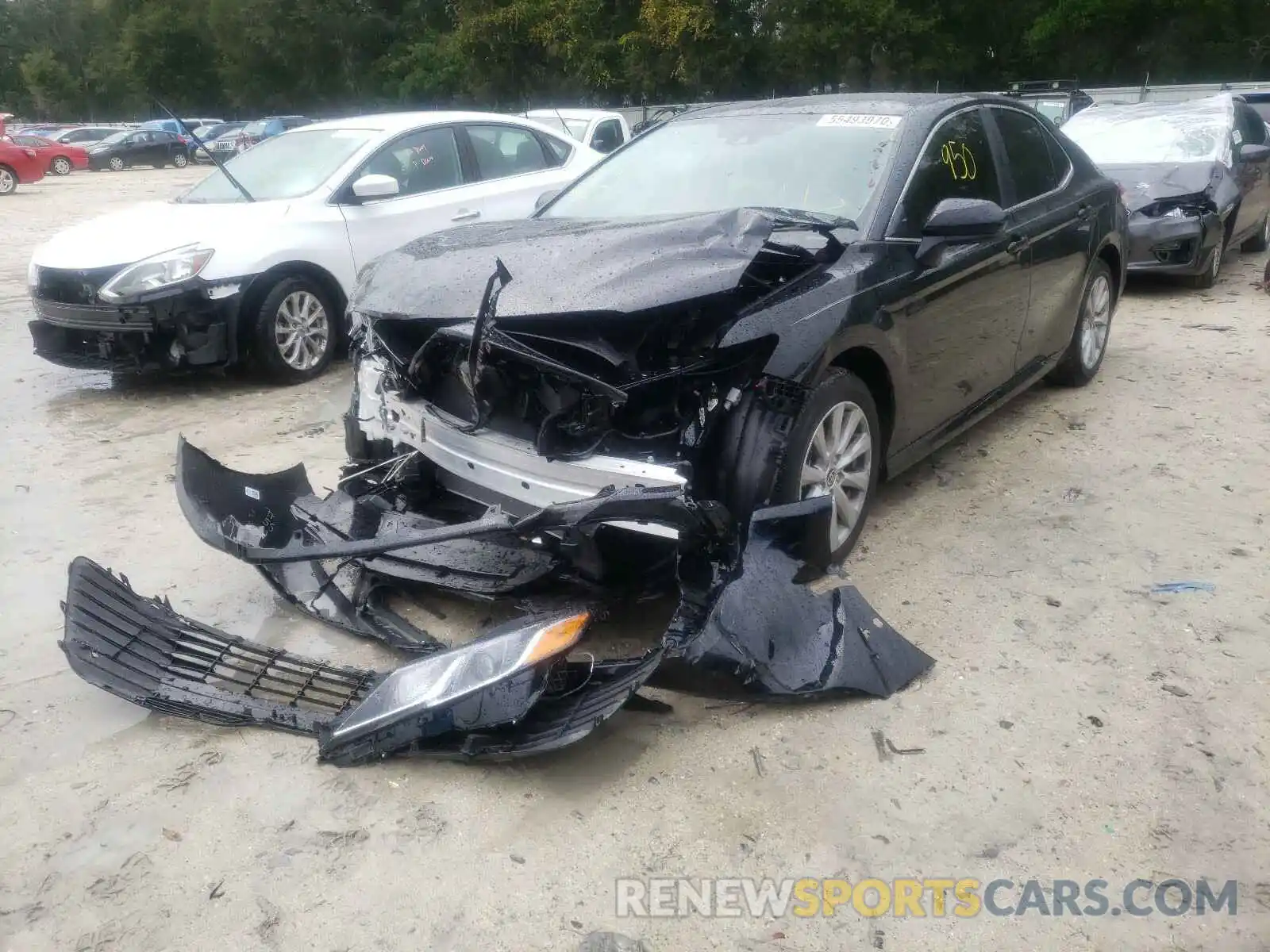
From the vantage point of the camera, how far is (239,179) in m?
7.03

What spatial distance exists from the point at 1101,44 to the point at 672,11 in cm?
1205

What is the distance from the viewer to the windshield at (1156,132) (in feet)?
30.9

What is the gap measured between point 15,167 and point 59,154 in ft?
22.5

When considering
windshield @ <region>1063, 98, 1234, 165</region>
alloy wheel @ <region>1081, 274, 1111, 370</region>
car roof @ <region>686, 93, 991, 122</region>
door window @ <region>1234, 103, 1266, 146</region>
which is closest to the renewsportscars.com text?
car roof @ <region>686, 93, 991, 122</region>

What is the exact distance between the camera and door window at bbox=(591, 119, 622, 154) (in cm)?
1227

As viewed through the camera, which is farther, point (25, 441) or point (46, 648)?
point (25, 441)

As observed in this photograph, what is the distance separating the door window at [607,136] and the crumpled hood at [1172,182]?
19.0ft

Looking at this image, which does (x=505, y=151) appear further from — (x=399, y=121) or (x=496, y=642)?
(x=496, y=642)

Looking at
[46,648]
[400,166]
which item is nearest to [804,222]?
[46,648]

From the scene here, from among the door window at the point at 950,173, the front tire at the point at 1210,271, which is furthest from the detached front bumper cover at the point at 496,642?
Answer: the front tire at the point at 1210,271

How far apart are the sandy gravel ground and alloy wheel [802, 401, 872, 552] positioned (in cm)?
26

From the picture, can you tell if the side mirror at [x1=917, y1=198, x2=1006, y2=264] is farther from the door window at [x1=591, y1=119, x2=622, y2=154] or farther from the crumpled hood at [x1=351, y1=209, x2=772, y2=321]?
the door window at [x1=591, y1=119, x2=622, y2=154]

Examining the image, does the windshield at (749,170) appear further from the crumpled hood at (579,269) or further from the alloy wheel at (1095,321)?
the alloy wheel at (1095,321)

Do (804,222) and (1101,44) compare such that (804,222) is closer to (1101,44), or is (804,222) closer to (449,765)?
(449,765)
